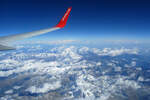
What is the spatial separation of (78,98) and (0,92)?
42.3 metres

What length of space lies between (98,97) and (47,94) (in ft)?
82.8

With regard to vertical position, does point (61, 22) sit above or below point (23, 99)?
above

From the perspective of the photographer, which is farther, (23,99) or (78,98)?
(23,99)

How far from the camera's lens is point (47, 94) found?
4628cm

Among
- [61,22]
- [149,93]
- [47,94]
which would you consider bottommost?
[149,93]

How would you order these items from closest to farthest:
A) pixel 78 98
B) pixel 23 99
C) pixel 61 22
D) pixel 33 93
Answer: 1. pixel 61 22
2. pixel 78 98
3. pixel 23 99
4. pixel 33 93

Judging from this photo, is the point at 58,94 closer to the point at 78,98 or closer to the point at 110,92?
the point at 78,98

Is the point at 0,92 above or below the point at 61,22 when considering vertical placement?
below

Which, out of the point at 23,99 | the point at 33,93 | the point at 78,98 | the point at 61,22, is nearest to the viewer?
the point at 61,22

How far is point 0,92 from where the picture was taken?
48656 millimetres

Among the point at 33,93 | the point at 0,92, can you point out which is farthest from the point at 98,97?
the point at 0,92

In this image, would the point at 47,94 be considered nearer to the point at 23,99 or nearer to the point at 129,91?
the point at 23,99

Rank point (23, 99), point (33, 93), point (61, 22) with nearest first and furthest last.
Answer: point (61, 22), point (23, 99), point (33, 93)

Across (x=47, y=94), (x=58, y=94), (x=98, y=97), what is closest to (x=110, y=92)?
(x=98, y=97)
